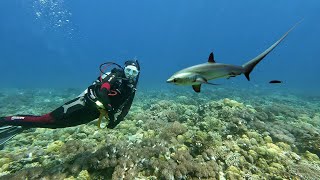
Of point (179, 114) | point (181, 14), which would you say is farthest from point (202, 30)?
point (179, 114)

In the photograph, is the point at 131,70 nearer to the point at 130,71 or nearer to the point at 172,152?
the point at 130,71

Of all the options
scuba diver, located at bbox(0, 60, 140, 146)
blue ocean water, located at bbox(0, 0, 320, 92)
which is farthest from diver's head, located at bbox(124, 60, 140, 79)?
blue ocean water, located at bbox(0, 0, 320, 92)

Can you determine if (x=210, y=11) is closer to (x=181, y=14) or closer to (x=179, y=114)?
(x=181, y=14)

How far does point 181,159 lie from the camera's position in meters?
5.75

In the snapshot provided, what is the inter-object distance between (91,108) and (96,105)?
0.41 meters

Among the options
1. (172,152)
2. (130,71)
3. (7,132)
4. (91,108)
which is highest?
(130,71)

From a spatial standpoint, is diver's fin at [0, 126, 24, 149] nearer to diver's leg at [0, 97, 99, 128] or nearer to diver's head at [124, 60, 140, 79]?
diver's leg at [0, 97, 99, 128]

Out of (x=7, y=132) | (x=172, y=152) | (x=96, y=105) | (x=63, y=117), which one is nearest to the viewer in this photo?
(x=96, y=105)

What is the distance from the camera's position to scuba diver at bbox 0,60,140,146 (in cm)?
619

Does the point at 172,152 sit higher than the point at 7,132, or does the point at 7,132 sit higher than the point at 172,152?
the point at 7,132

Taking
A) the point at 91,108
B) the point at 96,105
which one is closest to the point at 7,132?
the point at 91,108

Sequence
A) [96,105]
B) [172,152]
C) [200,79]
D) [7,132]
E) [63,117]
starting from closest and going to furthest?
[200,79]
[96,105]
[172,152]
[63,117]
[7,132]

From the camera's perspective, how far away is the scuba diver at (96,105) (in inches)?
244

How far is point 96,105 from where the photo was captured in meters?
6.06
